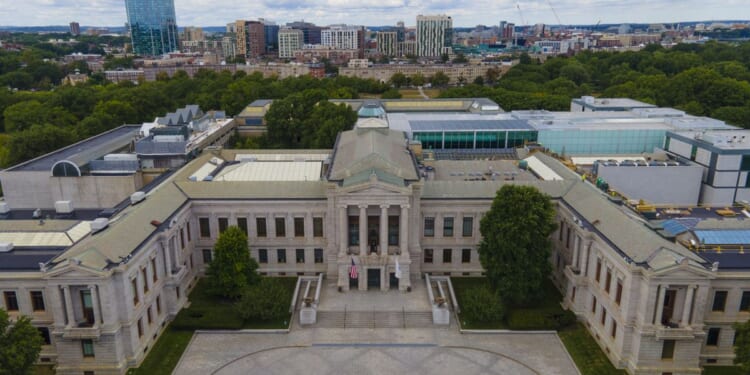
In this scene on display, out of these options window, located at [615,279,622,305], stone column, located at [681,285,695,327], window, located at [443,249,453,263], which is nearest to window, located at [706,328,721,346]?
stone column, located at [681,285,695,327]

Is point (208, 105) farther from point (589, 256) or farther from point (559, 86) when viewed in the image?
point (589, 256)

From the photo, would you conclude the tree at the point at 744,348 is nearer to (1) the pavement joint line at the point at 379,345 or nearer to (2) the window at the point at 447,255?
(1) the pavement joint line at the point at 379,345

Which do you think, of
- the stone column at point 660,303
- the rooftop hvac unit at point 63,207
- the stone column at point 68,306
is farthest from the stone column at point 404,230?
the rooftop hvac unit at point 63,207

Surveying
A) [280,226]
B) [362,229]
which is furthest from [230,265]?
[362,229]

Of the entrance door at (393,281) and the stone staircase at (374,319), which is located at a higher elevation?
the entrance door at (393,281)

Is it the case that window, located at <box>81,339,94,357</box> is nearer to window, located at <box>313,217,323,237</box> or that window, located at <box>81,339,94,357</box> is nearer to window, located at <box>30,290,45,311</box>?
window, located at <box>30,290,45,311</box>

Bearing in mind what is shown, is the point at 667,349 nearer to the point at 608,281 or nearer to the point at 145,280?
the point at 608,281
